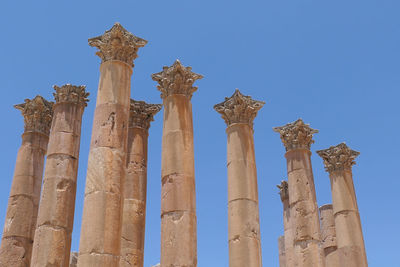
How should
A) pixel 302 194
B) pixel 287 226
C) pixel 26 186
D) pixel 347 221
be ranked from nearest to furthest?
1. pixel 26 186
2. pixel 302 194
3. pixel 347 221
4. pixel 287 226

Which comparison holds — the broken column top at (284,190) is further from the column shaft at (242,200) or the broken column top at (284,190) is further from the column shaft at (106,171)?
the column shaft at (106,171)

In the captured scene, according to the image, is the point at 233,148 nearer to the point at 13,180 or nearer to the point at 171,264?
the point at 171,264

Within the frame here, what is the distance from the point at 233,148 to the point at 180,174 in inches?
183

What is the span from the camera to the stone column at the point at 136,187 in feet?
70.7

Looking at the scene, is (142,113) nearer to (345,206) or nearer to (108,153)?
(108,153)

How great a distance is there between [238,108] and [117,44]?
702 cm

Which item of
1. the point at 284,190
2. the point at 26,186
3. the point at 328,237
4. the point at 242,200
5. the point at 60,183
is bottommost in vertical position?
the point at 242,200

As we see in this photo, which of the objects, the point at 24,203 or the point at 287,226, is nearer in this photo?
the point at 24,203

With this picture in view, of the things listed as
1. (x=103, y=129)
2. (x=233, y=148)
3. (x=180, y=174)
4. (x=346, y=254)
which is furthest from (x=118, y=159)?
(x=346, y=254)

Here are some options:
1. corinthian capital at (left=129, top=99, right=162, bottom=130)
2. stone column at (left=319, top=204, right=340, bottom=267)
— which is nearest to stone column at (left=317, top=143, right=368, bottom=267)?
stone column at (left=319, top=204, right=340, bottom=267)

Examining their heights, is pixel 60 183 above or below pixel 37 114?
below

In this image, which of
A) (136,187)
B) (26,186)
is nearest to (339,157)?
(136,187)

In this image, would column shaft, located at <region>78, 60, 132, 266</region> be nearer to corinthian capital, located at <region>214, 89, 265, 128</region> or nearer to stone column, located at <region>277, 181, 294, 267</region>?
corinthian capital, located at <region>214, 89, 265, 128</region>

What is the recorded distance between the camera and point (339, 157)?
29.1 m
